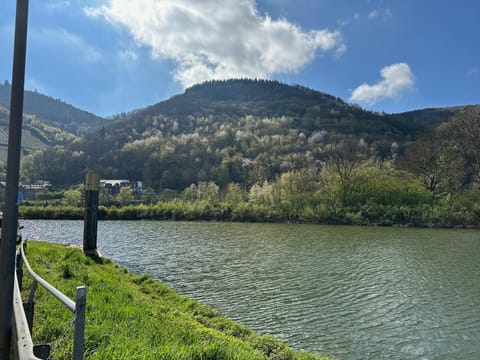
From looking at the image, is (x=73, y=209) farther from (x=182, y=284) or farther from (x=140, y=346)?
(x=140, y=346)

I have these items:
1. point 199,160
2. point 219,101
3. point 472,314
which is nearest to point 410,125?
point 199,160

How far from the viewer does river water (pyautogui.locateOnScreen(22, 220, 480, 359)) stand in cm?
823

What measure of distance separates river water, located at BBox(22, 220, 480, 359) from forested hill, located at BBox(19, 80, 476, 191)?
160ft

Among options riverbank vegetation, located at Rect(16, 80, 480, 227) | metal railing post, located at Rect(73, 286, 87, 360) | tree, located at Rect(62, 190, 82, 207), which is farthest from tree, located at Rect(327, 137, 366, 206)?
metal railing post, located at Rect(73, 286, 87, 360)

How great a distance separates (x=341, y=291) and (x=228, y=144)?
107951 mm

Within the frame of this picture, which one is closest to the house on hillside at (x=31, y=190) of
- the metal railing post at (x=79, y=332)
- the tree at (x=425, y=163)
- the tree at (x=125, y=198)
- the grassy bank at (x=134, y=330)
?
the tree at (x=125, y=198)

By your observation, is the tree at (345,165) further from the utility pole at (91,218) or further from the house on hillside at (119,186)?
the house on hillside at (119,186)

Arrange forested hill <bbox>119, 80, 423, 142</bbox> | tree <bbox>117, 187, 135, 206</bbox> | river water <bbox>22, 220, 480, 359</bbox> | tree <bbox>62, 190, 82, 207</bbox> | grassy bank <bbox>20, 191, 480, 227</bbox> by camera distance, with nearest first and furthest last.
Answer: river water <bbox>22, 220, 480, 359</bbox>, grassy bank <bbox>20, 191, 480, 227</bbox>, tree <bbox>62, 190, 82, 207</bbox>, tree <bbox>117, 187, 135, 206</bbox>, forested hill <bbox>119, 80, 423, 142</bbox>

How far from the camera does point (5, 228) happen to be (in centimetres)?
279

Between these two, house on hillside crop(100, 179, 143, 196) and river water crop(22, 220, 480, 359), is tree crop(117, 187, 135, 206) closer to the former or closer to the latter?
house on hillside crop(100, 179, 143, 196)

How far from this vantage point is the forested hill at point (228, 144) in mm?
87375

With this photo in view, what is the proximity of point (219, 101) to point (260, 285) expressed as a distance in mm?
177582

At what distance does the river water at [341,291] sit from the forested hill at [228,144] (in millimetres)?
48882

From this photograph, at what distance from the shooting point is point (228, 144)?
389ft
